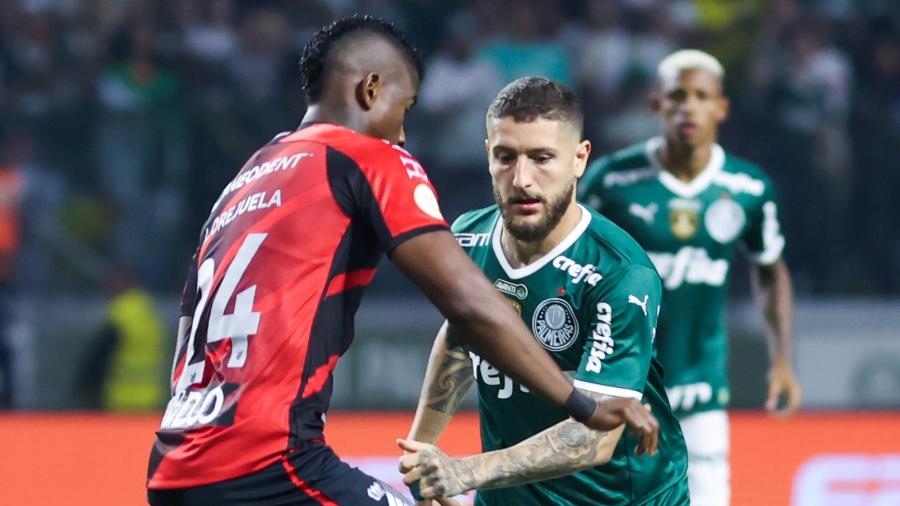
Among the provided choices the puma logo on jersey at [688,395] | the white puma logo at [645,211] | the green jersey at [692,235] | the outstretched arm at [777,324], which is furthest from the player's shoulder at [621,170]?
the puma logo on jersey at [688,395]

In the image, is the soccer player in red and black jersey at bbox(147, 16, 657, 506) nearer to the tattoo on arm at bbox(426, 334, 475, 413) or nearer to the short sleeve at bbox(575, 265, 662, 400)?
the short sleeve at bbox(575, 265, 662, 400)

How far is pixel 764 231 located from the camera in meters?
6.30

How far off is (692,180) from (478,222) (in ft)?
7.16

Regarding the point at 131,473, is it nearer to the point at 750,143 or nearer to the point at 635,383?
the point at 635,383

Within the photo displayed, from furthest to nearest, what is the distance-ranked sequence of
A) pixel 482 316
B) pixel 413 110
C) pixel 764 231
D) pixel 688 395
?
pixel 413 110
pixel 764 231
pixel 688 395
pixel 482 316

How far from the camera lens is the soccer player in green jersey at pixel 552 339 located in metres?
3.69

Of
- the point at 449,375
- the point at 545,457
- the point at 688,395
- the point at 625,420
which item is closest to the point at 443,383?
the point at 449,375

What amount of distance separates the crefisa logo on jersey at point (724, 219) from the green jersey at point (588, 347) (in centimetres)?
204

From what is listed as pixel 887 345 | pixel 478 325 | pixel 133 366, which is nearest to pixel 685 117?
pixel 478 325

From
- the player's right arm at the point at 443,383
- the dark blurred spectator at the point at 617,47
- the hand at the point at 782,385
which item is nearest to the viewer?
the player's right arm at the point at 443,383

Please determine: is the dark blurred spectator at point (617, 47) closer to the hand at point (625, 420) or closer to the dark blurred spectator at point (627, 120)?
the dark blurred spectator at point (627, 120)

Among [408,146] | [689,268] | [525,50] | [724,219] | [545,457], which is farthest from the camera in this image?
[525,50]

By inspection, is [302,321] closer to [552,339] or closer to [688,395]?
[552,339]

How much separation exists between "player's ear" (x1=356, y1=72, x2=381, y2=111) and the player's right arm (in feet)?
2.99
